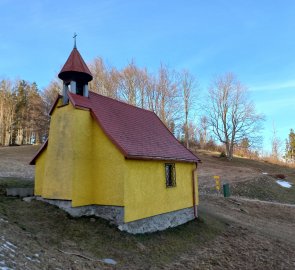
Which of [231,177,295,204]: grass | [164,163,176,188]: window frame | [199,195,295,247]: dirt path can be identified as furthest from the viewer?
[231,177,295,204]: grass

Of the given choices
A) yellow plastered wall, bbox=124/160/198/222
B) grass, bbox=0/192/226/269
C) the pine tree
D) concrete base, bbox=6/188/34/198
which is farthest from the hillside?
the pine tree

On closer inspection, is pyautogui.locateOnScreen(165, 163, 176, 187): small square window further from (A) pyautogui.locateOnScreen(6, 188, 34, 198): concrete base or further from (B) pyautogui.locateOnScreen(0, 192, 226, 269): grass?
(A) pyautogui.locateOnScreen(6, 188, 34, 198): concrete base

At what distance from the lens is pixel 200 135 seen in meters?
69.4

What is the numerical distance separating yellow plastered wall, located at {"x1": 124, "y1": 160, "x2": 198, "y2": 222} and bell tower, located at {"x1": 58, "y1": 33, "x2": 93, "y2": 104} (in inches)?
181

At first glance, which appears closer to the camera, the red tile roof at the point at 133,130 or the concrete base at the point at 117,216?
the concrete base at the point at 117,216

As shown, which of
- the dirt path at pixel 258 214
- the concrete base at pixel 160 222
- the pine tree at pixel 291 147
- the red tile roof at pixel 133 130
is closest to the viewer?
the concrete base at pixel 160 222

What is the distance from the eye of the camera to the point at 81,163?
1295cm

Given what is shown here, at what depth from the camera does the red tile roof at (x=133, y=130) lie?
13148 millimetres

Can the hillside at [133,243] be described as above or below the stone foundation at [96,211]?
below

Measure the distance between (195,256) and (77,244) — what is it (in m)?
4.65

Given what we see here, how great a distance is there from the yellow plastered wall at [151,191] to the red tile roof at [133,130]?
52 centimetres

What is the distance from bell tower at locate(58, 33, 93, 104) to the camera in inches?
552

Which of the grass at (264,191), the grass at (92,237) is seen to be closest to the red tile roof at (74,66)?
the grass at (92,237)

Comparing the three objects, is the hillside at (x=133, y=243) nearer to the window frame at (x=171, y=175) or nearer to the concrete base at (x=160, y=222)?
the concrete base at (x=160, y=222)
